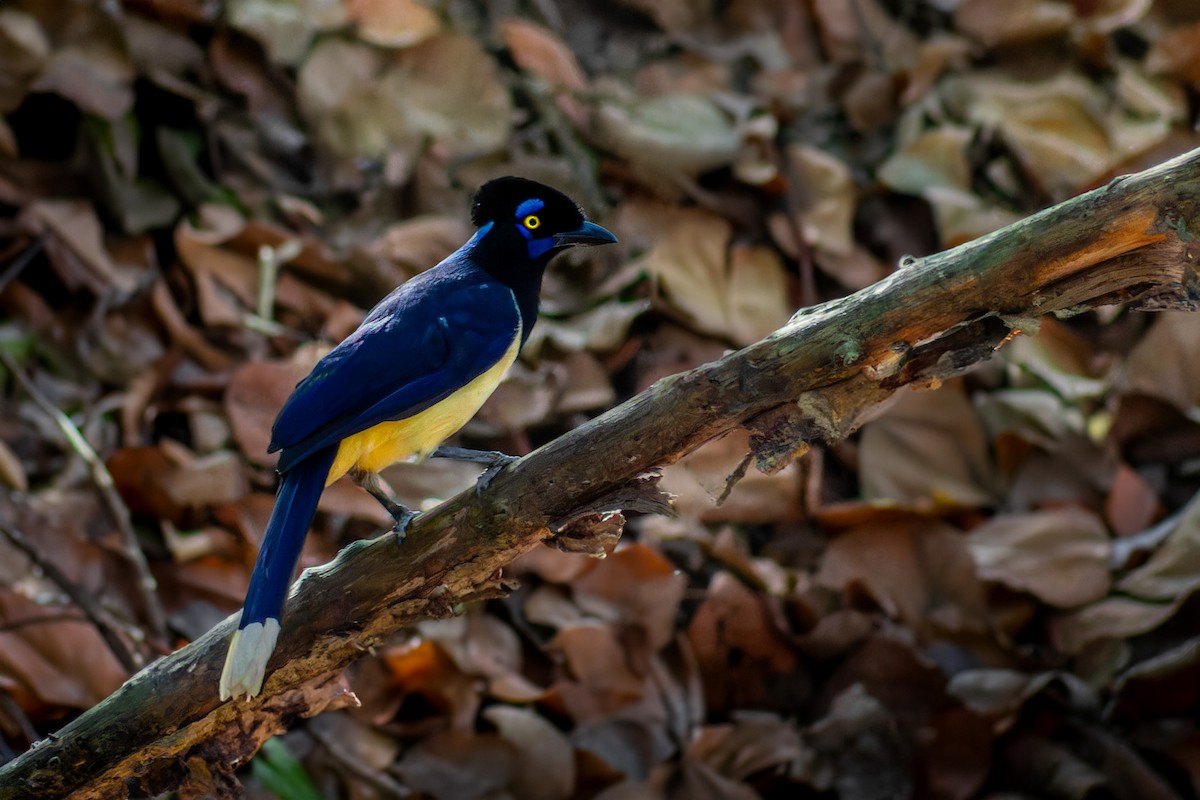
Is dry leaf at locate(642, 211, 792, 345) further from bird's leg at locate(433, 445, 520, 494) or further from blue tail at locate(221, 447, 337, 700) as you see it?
blue tail at locate(221, 447, 337, 700)

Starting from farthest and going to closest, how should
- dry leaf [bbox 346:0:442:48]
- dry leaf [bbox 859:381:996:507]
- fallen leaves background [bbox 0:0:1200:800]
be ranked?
dry leaf [bbox 346:0:442:48], dry leaf [bbox 859:381:996:507], fallen leaves background [bbox 0:0:1200:800]

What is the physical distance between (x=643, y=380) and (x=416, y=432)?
6.84 feet

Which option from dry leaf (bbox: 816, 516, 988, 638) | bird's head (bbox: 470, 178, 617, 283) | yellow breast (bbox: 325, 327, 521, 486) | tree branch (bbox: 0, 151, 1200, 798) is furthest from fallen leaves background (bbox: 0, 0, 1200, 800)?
bird's head (bbox: 470, 178, 617, 283)

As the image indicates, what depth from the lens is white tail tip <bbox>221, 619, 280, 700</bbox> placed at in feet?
8.58

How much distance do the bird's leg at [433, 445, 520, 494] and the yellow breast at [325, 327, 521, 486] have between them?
0.04 m

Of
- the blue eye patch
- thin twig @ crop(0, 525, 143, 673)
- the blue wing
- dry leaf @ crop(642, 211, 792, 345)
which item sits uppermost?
the blue eye patch

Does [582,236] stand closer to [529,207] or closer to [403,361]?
[529,207]

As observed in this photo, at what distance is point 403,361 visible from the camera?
10.2ft

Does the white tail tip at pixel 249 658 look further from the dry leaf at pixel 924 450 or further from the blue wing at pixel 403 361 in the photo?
the dry leaf at pixel 924 450

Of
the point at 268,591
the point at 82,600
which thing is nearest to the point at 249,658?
the point at 268,591

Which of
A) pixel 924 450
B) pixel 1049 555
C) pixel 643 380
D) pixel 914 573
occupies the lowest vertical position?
pixel 1049 555

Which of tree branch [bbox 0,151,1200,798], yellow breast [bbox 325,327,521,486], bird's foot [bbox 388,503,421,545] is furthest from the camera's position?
yellow breast [bbox 325,327,521,486]

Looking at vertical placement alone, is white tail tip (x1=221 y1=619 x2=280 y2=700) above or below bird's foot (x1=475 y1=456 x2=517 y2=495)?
below

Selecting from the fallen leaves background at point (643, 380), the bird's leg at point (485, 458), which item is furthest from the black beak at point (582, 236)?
the fallen leaves background at point (643, 380)
